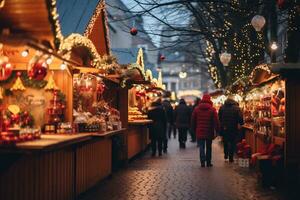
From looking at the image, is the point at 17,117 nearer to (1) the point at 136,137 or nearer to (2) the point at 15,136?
(2) the point at 15,136

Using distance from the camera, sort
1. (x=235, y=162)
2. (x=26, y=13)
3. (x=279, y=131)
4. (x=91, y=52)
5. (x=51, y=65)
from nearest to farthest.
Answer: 1. (x=26, y=13)
2. (x=51, y=65)
3. (x=91, y=52)
4. (x=279, y=131)
5. (x=235, y=162)

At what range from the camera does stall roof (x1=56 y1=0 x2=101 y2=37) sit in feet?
57.4

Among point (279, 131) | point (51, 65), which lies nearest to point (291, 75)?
point (279, 131)

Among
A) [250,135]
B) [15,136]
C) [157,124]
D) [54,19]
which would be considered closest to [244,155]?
[250,135]

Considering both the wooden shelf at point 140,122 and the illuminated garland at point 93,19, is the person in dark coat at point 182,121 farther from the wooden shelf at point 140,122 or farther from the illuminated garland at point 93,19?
the illuminated garland at point 93,19

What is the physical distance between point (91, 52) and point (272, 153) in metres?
4.69

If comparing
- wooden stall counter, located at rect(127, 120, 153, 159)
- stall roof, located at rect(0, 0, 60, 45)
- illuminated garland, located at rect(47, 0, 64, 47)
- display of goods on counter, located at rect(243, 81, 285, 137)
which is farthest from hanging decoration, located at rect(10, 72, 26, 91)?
wooden stall counter, located at rect(127, 120, 153, 159)

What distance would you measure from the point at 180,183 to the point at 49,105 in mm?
4133

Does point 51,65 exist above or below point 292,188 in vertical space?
above

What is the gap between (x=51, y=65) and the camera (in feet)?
39.6

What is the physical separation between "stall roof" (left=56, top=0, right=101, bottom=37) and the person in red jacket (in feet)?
14.4

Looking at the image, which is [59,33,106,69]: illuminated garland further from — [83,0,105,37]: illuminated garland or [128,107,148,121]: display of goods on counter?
[128,107,148,121]: display of goods on counter

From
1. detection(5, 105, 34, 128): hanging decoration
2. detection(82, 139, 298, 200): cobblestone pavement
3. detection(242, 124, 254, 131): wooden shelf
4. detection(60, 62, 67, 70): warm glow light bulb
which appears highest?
detection(60, 62, 67, 70): warm glow light bulb

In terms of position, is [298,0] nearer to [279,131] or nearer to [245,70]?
[279,131]
